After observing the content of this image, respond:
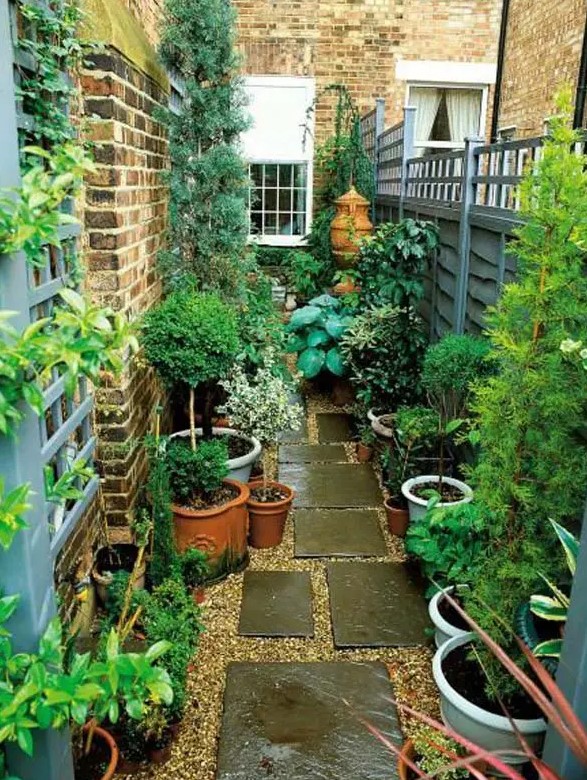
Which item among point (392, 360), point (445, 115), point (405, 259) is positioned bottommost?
point (392, 360)

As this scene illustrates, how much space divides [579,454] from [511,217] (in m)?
1.47

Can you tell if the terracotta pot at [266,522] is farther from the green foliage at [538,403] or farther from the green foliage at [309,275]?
the green foliage at [309,275]

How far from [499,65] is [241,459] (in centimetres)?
741

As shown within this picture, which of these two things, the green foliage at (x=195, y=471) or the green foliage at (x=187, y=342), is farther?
the green foliage at (x=195, y=471)

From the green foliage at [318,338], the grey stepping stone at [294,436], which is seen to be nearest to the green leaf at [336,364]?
the green foliage at [318,338]

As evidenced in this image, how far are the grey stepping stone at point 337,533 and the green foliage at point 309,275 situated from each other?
13.5 feet

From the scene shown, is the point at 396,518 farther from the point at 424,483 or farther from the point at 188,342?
the point at 188,342

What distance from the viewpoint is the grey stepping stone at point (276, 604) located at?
2.94 meters

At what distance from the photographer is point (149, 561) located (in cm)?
310

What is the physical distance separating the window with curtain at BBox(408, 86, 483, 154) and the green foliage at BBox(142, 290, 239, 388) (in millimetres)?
7025

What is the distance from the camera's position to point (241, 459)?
3.76 metres

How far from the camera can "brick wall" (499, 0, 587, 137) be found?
24.7ft

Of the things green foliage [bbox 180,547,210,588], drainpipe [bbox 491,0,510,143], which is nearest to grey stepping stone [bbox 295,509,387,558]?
green foliage [bbox 180,547,210,588]

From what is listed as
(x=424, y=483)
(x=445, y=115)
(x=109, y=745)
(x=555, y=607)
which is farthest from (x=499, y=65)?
(x=109, y=745)
